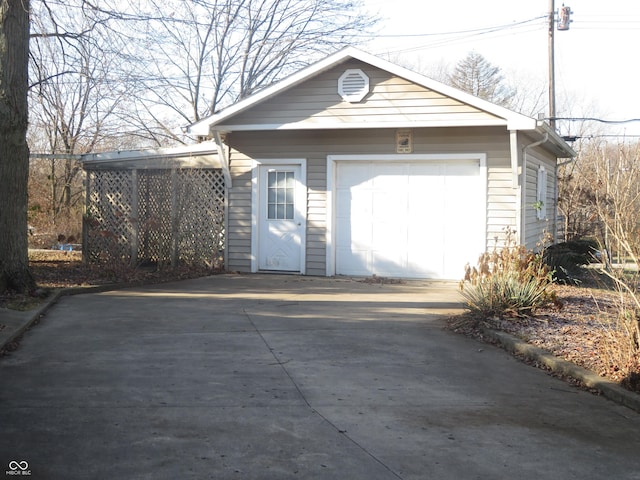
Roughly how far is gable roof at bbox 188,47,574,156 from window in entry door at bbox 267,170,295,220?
120cm

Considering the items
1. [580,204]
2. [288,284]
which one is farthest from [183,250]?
[580,204]

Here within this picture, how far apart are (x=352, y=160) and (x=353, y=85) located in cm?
151

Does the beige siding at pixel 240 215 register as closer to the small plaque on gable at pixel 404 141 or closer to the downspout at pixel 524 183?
the small plaque on gable at pixel 404 141

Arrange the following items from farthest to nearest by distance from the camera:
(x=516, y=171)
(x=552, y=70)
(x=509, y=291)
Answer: (x=552, y=70)
(x=516, y=171)
(x=509, y=291)

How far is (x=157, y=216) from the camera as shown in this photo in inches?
553

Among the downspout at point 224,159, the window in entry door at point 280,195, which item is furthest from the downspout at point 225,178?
the window in entry door at point 280,195

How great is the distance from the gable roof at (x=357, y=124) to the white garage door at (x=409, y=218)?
1196 mm

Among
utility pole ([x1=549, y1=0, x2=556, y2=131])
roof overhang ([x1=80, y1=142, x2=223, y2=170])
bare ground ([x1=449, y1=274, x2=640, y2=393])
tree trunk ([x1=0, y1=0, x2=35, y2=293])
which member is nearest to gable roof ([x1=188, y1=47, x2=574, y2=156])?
roof overhang ([x1=80, y1=142, x2=223, y2=170])

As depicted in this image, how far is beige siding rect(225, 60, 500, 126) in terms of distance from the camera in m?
12.6

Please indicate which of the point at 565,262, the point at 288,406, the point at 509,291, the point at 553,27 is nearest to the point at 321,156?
the point at 565,262

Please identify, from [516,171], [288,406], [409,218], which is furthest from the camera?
[409,218]

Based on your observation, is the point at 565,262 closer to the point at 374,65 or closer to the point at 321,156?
the point at 321,156

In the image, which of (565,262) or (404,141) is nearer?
(404,141)

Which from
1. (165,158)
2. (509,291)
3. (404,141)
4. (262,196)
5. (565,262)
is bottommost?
(509,291)
